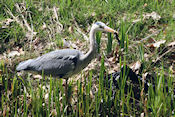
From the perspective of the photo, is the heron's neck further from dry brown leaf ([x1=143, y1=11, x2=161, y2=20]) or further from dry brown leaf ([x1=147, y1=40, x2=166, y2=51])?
dry brown leaf ([x1=143, y1=11, x2=161, y2=20])

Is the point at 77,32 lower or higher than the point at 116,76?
higher

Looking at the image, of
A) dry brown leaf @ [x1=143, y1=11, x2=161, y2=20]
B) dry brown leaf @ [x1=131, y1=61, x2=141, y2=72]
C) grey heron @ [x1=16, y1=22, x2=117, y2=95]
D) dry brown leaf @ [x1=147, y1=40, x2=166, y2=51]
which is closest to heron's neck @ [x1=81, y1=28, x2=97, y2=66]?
grey heron @ [x1=16, y1=22, x2=117, y2=95]

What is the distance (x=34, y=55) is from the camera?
17.0 feet

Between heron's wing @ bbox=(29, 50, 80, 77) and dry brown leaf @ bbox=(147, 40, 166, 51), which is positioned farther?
dry brown leaf @ bbox=(147, 40, 166, 51)

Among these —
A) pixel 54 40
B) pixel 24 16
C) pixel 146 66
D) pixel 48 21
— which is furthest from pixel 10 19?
pixel 146 66

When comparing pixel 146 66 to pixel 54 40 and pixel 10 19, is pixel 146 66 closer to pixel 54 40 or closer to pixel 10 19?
pixel 54 40

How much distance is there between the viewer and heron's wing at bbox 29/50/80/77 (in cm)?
426

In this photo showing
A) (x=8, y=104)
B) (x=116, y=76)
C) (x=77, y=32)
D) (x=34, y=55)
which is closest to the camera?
(x=8, y=104)

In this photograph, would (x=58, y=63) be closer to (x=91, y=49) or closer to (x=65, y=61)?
(x=65, y=61)

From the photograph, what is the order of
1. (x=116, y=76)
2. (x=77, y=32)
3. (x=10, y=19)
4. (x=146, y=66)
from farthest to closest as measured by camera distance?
(x=10, y=19)
(x=77, y=32)
(x=146, y=66)
(x=116, y=76)

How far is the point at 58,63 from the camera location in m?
4.30

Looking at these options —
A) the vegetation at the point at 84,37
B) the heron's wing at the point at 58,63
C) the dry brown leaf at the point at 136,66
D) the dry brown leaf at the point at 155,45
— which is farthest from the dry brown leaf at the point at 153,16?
the heron's wing at the point at 58,63

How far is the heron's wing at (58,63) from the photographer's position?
4.26m

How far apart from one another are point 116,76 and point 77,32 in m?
1.73
